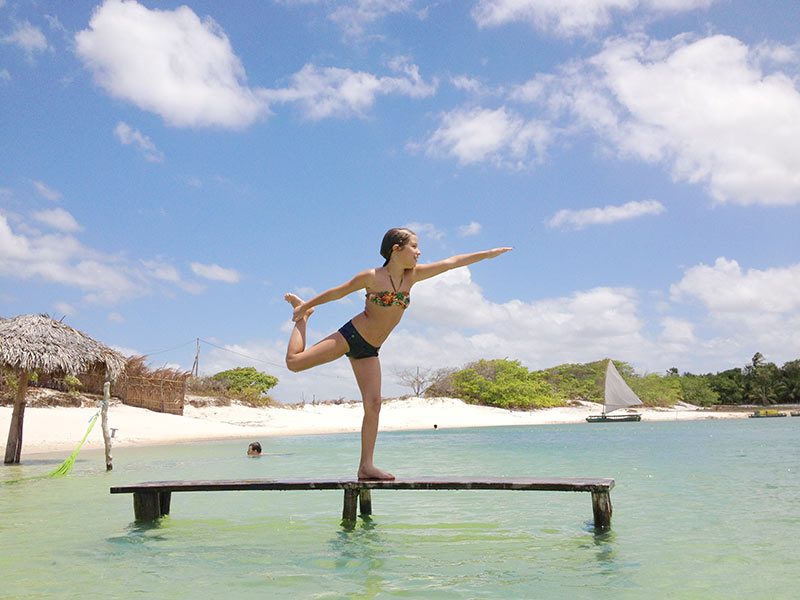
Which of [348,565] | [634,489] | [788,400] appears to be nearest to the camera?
[348,565]

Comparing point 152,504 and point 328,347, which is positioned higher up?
point 328,347

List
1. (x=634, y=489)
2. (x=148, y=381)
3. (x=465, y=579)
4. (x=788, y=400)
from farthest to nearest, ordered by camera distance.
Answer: (x=788, y=400)
(x=148, y=381)
(x=634, y=489)
(x=465, y=579)

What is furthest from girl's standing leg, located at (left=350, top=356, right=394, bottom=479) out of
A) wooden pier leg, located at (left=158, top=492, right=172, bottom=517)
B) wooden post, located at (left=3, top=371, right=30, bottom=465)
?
wooden post, located at (left=3, top=371, right=30, bottom=465)

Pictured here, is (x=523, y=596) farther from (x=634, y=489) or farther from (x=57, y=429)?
(x=57, y=429)

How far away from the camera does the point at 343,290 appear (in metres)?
5.95

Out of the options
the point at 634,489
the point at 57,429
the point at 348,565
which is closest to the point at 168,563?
the point at 348,565

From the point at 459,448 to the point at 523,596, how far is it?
1937 centimetres

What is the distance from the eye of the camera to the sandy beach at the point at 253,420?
2539 cm

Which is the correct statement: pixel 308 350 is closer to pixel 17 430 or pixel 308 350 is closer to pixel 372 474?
pixel 372 474

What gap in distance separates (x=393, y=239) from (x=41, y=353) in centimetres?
1393

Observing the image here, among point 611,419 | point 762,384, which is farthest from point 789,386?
point 611,419

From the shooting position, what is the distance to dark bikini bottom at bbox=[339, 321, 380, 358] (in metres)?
6.06

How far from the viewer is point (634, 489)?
10.9 metres

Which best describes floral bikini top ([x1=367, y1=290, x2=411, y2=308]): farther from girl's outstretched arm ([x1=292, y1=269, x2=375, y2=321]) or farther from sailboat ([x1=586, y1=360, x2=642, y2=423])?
sailboat ([x1=586, y1=360, x2=642, y2=423])
